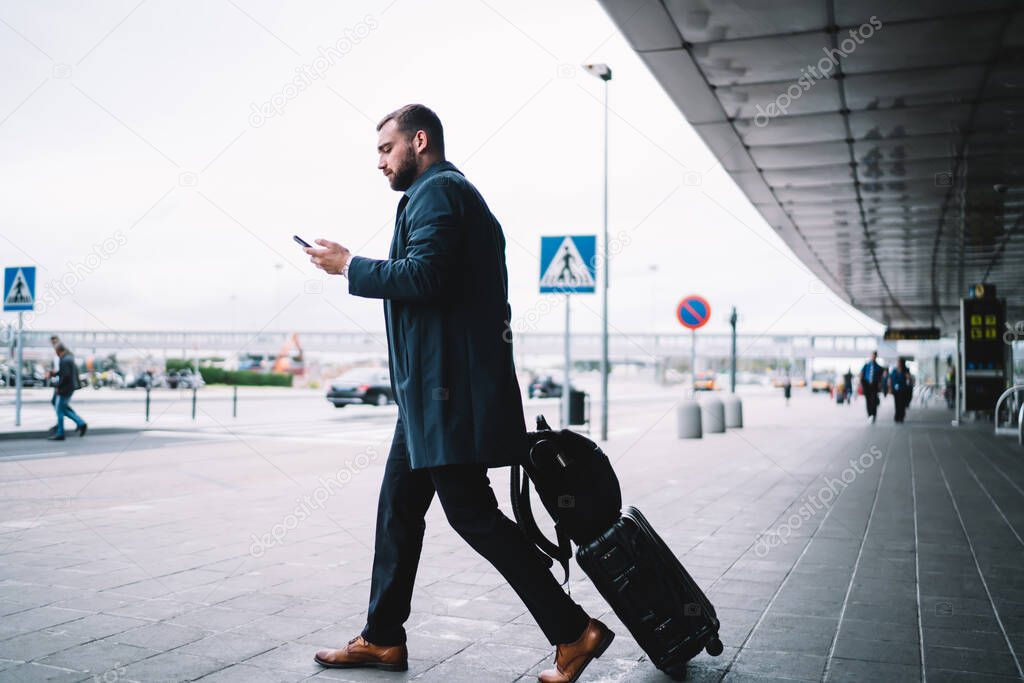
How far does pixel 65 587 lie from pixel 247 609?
41.6 inches

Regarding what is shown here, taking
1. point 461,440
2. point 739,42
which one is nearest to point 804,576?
point 461,440

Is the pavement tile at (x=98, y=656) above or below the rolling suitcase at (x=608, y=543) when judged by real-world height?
below

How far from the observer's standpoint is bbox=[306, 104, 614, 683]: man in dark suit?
9.82ft

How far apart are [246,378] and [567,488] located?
5551 cm

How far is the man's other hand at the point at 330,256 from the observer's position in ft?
10.3

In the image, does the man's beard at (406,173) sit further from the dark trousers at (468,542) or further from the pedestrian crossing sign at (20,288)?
the pedestrian crossing sign at (20,288)

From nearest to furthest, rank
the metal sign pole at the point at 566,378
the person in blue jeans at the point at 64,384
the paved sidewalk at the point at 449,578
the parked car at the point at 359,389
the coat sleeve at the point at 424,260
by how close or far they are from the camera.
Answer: the coat sleeve at the point at 424,260
the paved sidewalk at the point at 449,578
the metal sign pole at the point at 566,378
the person in blue jeans at the point at 64,384
the parked car at the point at 359,389

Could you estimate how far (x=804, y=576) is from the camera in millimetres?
4992

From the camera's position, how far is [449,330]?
307 cm

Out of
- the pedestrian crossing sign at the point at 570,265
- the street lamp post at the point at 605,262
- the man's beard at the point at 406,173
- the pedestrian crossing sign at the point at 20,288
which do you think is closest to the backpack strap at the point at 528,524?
the man's beard at the point at 406,173

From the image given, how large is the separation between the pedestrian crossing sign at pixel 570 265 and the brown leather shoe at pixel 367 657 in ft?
31.7

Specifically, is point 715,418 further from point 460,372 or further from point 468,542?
point 460,372

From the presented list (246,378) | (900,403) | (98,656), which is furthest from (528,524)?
(246,378)

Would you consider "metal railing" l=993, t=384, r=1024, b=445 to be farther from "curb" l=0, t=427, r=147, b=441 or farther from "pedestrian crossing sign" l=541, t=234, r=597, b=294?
"curb" l=0, t=427, r=147, b=441
